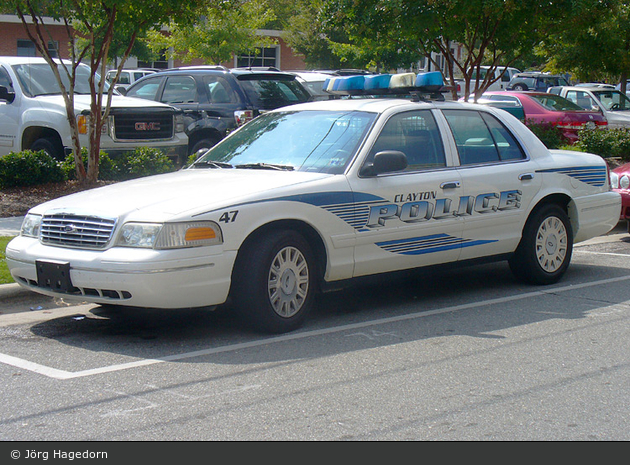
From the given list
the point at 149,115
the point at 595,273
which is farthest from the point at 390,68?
the point at 595,273

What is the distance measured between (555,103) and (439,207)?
13.5 meters

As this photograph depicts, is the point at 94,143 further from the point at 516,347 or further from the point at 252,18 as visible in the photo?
the point at 252,18

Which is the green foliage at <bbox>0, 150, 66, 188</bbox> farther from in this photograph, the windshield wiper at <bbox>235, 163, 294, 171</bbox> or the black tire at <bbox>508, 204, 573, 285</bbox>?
the black tire at <bbox>508, 204, 573, 285</bbox>

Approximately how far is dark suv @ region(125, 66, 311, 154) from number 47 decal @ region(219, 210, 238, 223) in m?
7.79

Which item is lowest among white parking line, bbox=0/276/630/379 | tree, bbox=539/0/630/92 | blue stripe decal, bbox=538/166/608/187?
white parking line, bbox=0/276/630/379

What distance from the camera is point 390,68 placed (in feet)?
114

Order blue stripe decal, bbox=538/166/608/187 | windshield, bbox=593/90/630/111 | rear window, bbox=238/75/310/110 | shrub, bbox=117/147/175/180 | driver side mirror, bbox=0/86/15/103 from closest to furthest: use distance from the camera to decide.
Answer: blue stripe decal, bbox=538/166/608/187 < shrub, bbox=117/147/175/180 < driver side mirror, bbox=0/86/15/103 < rear window, bbox=238/75/310/110 < windshield, bbox=593/90/630/111

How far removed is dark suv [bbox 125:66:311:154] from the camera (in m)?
13.8

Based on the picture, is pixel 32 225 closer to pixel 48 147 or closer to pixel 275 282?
pixel 275 282

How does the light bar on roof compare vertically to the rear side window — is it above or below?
above

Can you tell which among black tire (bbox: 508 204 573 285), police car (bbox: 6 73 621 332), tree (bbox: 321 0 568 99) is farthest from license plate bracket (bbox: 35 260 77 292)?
tree (bbox: 321 0 568 99)

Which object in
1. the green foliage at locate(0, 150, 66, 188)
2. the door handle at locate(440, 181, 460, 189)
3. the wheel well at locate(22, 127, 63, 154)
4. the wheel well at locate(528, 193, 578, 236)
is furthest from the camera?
the wheel well at locate(22, 127, 63, 154)
